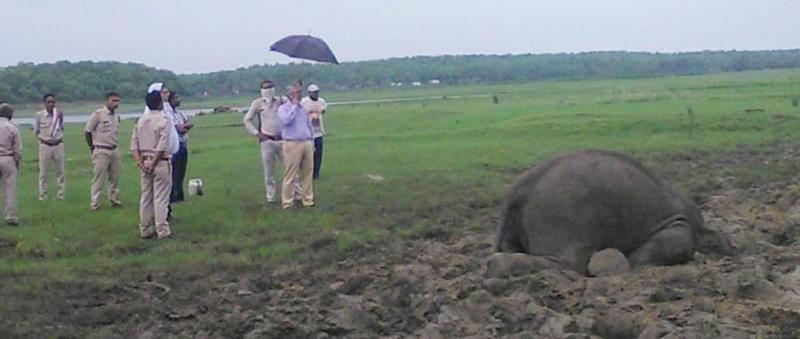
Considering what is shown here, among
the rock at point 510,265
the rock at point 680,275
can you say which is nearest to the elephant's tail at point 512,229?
the rock at point 510,265

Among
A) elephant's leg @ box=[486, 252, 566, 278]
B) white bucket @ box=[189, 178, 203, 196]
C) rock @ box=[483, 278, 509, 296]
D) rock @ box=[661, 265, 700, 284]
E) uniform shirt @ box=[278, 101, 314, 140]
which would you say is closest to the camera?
rock @ box=[661, 265, 700, 284]

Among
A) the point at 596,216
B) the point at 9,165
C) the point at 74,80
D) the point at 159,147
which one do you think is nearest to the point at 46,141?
the point at 9,165

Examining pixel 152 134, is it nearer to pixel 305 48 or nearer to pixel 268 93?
pixel 268 93

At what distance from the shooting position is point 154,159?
12.8 meters

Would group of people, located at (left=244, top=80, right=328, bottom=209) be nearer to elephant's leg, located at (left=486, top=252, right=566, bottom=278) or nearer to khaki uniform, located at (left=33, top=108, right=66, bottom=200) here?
khaki uniform, located at (left=33, top=108, right=66, bottom=200)

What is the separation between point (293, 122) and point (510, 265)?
7554mm

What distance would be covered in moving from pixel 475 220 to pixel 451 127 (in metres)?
22.7

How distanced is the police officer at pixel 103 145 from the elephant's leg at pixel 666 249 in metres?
9.75

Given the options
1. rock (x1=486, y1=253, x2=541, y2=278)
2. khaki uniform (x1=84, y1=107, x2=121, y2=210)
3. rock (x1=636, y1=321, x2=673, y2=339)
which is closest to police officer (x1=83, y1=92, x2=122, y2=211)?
khaki uniform (x1=84, y1=107, x2=121, y2=210)

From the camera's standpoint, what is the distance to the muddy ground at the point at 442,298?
6.65 metres

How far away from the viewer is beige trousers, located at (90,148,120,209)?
15.7 m

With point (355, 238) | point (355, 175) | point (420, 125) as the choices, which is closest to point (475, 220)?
point (355, 238)

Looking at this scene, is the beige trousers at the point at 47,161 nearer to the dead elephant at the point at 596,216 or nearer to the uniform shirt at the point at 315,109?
the uniform shirt at the point at 315,109

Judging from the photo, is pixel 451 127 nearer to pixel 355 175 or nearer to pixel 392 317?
pixel 355 175
